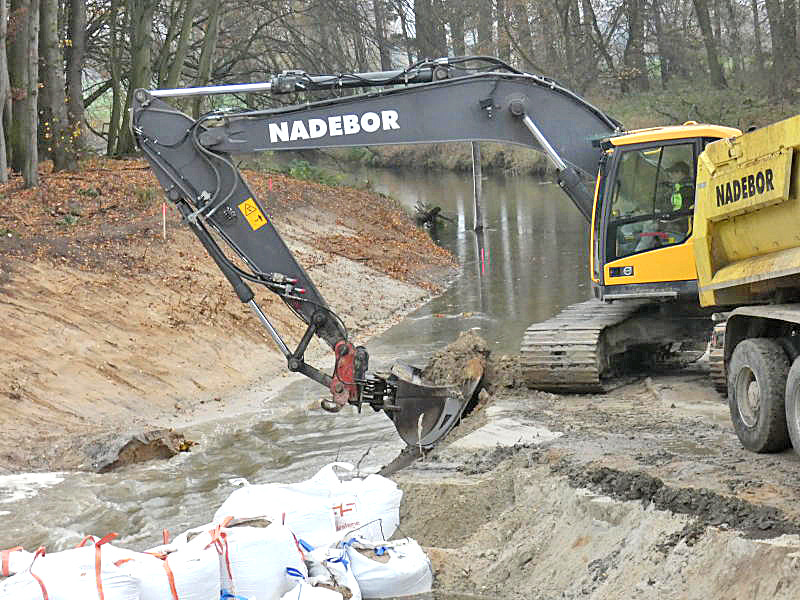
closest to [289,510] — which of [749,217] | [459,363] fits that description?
[749,217]

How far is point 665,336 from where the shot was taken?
1236 cm

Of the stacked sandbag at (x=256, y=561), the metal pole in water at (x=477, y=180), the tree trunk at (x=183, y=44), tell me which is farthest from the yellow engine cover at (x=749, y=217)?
the tree trunk at (x=183, y=44)

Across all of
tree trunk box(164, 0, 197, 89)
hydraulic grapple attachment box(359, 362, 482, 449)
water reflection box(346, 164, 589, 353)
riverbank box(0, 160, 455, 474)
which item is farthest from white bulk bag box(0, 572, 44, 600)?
tree trunk box(164, 0, 197, 89)

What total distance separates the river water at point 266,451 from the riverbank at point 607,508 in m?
1.90

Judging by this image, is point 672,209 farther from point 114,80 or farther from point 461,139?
point 114,80

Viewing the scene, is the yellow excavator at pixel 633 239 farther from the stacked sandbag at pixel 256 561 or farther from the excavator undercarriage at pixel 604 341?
the stacked sandbag at pixel 256 561

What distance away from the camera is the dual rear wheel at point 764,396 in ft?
25.4

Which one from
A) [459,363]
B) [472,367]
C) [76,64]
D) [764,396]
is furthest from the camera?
[76,64]

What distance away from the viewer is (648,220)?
1171 cm

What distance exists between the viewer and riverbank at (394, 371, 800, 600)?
6566 millimetres

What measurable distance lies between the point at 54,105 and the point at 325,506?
1807 cm

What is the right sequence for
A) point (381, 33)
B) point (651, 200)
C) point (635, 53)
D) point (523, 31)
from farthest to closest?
point (523, 31), point (635, 53), point (381, 33), point (651, 200)

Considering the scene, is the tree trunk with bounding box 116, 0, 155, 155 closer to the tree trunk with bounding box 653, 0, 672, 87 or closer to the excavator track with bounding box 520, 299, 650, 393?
the excavator track with bounding box 520, 299, 650, 393

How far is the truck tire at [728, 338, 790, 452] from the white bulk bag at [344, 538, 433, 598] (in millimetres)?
2548
